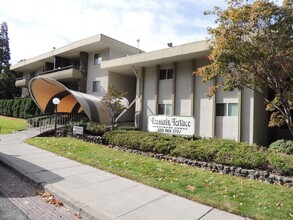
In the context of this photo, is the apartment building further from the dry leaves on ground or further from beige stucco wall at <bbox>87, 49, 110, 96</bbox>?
the dry leaves on ground

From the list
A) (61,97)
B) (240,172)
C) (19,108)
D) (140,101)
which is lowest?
(240,172)

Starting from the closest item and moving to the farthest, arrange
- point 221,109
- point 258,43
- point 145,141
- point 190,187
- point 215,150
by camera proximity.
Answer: point 190,187 < point 258,43 < point 215,150 < point 145,141 < point 221,109

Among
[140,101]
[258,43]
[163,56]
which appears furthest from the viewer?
[140,101]

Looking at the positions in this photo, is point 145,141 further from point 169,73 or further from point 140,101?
point 140,101

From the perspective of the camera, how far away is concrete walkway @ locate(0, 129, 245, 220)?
5.39m

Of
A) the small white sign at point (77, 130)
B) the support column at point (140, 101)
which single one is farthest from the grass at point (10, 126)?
the support column at point (140, 101)

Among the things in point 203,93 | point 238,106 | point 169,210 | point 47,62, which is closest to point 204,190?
point 169,210

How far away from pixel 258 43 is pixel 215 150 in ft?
13.7

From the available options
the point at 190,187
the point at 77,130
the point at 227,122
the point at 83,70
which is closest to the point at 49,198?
the point at 190,187

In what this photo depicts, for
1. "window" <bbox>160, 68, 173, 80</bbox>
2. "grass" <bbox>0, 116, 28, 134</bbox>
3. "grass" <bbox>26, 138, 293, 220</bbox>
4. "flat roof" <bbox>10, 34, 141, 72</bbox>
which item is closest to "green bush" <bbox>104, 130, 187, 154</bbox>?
"grass" <bbox>26, 138, 293, 220</bbox>

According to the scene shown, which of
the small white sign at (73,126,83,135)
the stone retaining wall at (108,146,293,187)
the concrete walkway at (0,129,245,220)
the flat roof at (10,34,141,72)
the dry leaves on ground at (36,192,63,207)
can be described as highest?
the flat roof at (10,34,141,72)

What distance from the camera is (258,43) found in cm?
929

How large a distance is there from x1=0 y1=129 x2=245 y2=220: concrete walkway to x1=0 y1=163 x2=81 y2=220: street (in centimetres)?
28

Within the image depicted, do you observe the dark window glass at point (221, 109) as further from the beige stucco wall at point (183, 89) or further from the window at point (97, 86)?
the window at point (97, 86)
